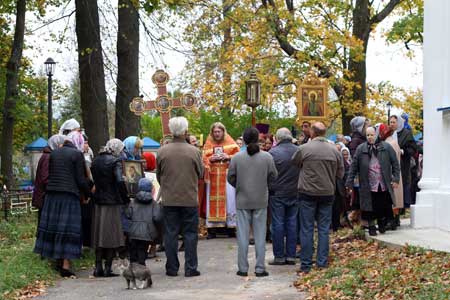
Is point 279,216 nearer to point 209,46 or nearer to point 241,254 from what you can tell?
point 241,254

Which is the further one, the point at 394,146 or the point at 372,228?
the point at 394,146

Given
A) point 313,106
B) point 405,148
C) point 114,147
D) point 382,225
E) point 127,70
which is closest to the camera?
point 114,147

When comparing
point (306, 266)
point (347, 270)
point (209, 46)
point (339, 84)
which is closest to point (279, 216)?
point (306, 266)

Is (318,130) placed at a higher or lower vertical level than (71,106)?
lower

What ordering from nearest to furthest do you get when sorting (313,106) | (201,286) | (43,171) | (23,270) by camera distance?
(201,286) < (23,270) < (43,171) < (313,106)

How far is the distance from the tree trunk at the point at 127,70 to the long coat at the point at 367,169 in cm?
753

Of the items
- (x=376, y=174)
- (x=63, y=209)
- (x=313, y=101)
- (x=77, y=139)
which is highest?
(x=313, y=101)

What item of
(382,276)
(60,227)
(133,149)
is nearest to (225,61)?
(133,149)

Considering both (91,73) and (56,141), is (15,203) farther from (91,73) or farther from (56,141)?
(56,141)

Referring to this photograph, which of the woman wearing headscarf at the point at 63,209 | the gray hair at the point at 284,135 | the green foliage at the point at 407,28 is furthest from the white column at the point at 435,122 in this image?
the green foliage at the point at 407,28

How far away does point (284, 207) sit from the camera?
1322 centimetres

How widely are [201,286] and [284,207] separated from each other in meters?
2.53

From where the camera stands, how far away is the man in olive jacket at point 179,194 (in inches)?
477

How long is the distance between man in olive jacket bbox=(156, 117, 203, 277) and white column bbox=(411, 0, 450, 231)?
4.32m
